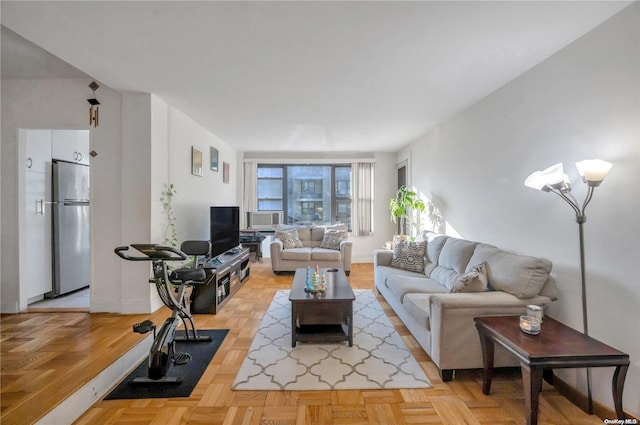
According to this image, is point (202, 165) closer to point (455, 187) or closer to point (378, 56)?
point (378, 56)

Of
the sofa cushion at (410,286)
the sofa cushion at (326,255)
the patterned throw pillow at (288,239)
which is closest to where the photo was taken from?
the sofa cushion at (410,286)

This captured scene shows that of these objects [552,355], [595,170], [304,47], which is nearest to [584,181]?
[595,170]

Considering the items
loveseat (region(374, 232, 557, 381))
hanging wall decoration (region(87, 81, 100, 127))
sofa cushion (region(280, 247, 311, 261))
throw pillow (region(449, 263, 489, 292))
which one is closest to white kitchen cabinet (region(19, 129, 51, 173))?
hanging wall decoration (region(87, 81, 100, 127))

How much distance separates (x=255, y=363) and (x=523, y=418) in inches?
72.9

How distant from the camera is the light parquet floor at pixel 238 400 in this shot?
172 cm

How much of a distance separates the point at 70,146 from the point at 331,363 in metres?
4.47

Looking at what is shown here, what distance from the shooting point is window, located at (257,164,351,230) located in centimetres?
663

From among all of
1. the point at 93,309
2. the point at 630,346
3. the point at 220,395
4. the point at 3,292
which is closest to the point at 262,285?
the point at 93,309

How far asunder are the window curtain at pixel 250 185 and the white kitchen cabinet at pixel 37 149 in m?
3.33

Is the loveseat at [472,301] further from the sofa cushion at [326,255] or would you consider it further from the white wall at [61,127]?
the white wall at [61,127]

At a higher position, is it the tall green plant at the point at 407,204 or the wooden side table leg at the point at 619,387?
the tall green plant at the point at 407,204

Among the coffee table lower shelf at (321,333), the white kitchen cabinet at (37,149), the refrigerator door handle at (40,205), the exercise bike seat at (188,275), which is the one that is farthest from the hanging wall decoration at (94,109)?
the coffee table lower shelf at (321,333)

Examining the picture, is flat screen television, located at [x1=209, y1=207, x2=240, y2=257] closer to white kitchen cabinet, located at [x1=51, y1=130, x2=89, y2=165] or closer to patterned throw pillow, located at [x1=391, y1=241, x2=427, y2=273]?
white kitchen cabinet, located at [x1=51, y1=130, x2=89, y2=165]

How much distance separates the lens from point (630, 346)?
1675 millimetres
